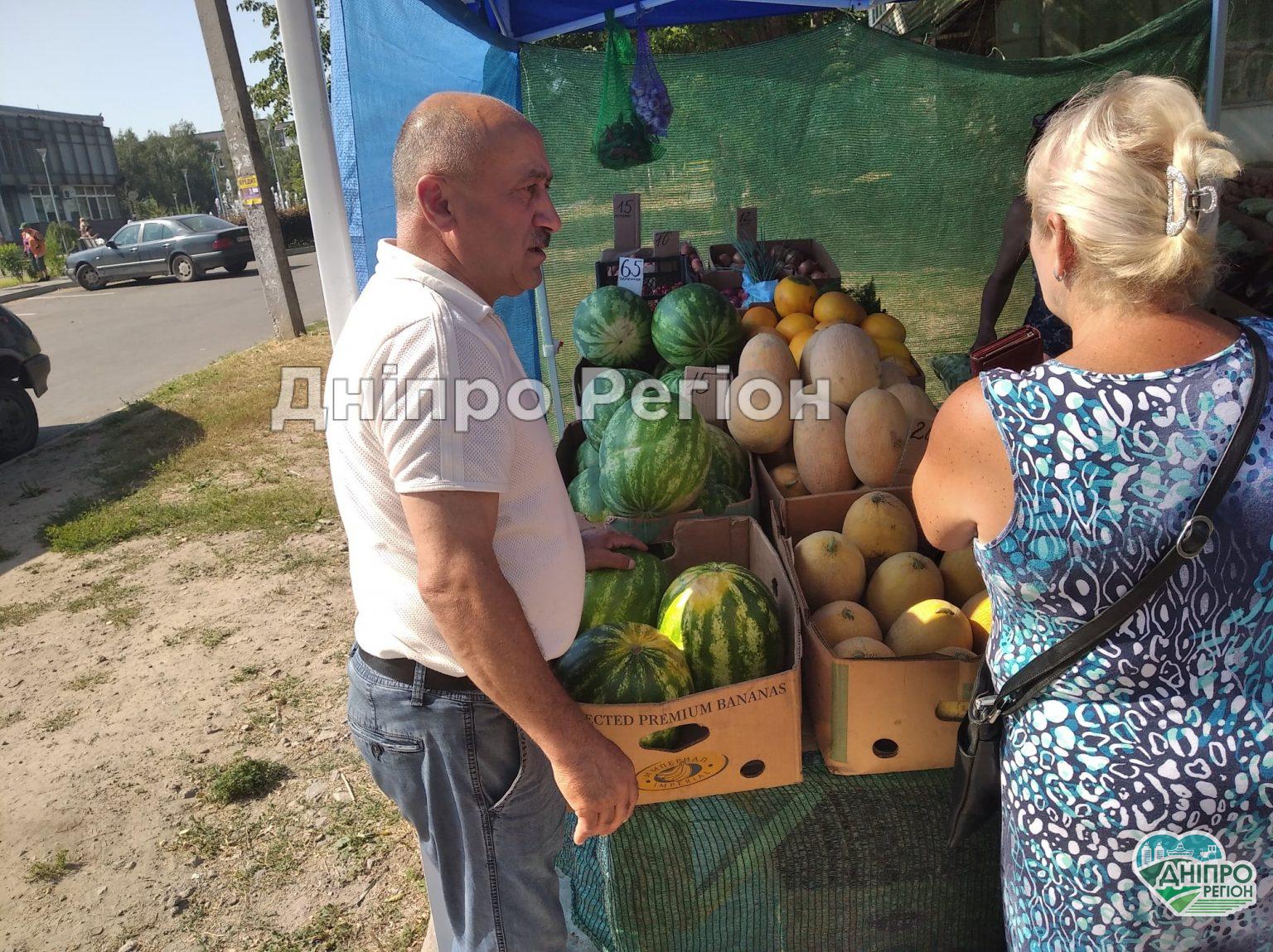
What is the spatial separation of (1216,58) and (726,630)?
170 inches

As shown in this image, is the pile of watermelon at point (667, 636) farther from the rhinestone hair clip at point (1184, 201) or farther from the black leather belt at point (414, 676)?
the rhinestone hair clip at point (1184, 201)

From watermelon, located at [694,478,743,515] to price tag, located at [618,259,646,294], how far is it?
174 centimetres

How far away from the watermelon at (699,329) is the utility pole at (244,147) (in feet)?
31.5

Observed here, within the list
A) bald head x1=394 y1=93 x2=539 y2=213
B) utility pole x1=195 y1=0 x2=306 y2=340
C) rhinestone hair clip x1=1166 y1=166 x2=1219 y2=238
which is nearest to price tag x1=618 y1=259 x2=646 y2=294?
bald head x1=394 y1=93 x2=539 y2=213

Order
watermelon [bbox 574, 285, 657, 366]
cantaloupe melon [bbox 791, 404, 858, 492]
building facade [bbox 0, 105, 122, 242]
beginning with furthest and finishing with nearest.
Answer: building facade [bbox 0, 105, 122, 242] → watermelon [bbox 574, 285, 657, 366] → cantaloupe melon [bbox 791, 404, 858, 492]

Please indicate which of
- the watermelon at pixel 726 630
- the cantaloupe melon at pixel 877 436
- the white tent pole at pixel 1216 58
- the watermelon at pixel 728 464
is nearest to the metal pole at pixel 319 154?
the watermelon at pixel 726 630

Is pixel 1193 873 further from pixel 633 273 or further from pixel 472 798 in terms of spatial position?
pixel 633 273

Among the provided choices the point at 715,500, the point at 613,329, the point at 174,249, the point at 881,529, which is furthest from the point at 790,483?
the point at 174,249

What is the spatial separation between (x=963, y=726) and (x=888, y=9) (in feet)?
43.0

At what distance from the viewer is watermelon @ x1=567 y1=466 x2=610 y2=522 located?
9.34ft

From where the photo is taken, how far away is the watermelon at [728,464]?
299 cm

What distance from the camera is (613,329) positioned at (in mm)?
3918

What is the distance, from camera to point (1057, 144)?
1372mm

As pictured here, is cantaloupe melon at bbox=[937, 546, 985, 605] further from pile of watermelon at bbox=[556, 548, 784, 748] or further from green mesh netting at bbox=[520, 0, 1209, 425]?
green mesh netting at bbox=[520, 0, 1209, 425]
